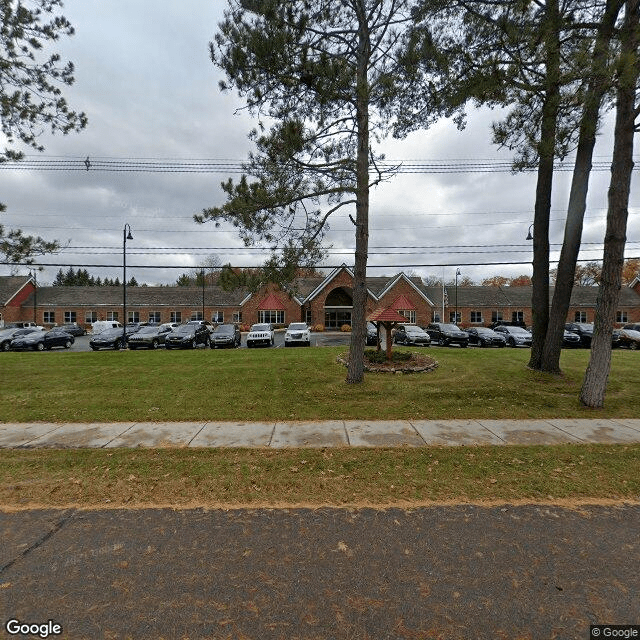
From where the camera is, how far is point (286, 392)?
991cm

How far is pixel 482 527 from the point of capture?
11.9 ft

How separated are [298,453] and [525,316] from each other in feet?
174

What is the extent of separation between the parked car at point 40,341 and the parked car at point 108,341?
3.67 meters

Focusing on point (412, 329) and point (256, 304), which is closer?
point (412, 329)

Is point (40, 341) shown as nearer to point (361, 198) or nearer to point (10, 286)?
point (361, 198)

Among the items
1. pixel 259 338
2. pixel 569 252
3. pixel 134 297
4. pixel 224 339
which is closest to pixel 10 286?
pixel 134 297

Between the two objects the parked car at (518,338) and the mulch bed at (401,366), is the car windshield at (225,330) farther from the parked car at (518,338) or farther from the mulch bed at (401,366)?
the parked car at (518,338)

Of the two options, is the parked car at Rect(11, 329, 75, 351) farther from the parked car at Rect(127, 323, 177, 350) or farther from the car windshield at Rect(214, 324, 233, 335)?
the car windshield at Rect(214, 324, 233, 335)

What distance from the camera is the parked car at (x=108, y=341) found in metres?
24.0

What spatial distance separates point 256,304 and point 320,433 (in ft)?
132

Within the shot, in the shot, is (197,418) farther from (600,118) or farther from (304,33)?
(600,118)

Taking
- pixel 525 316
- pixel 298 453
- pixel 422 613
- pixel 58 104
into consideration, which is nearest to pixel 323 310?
pixel 525 316

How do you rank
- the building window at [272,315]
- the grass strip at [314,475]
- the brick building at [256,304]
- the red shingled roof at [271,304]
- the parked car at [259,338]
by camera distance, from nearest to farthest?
the grass strip at [314,475] < the parked car at [259,338] < the red shingled roof at [271,304] < the brick building at [256,304] < the building window at [272,315]

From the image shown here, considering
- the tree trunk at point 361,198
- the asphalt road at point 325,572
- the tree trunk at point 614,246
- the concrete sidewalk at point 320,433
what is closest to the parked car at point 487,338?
the tree trunk at point 614,246
